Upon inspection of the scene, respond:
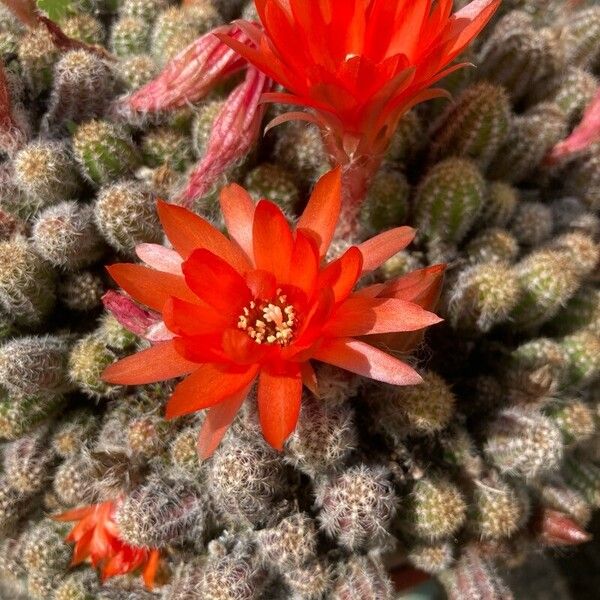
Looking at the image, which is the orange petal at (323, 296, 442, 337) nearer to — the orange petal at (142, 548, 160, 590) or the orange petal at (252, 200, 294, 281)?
the orange petal at (252, 200, 294, 281)

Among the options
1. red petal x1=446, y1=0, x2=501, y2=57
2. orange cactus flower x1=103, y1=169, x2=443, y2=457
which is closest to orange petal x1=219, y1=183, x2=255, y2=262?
orange cactus flower x1=103, y1=169, x2=443, y2=457

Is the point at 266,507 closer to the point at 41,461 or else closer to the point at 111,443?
the point at 111,443

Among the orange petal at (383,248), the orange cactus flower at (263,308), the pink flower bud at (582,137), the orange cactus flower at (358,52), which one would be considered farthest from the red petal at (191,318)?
the pink flower bud at (582,137)

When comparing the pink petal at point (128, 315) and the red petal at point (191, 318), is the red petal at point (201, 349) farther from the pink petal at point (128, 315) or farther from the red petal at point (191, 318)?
the pink petal at point (128, 315)

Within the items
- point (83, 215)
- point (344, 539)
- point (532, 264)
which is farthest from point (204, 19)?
point (344, 539)

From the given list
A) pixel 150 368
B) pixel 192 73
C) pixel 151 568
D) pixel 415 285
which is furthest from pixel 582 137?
pixel 151 568

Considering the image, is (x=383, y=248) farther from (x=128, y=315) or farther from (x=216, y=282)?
(x=128, y=315)
